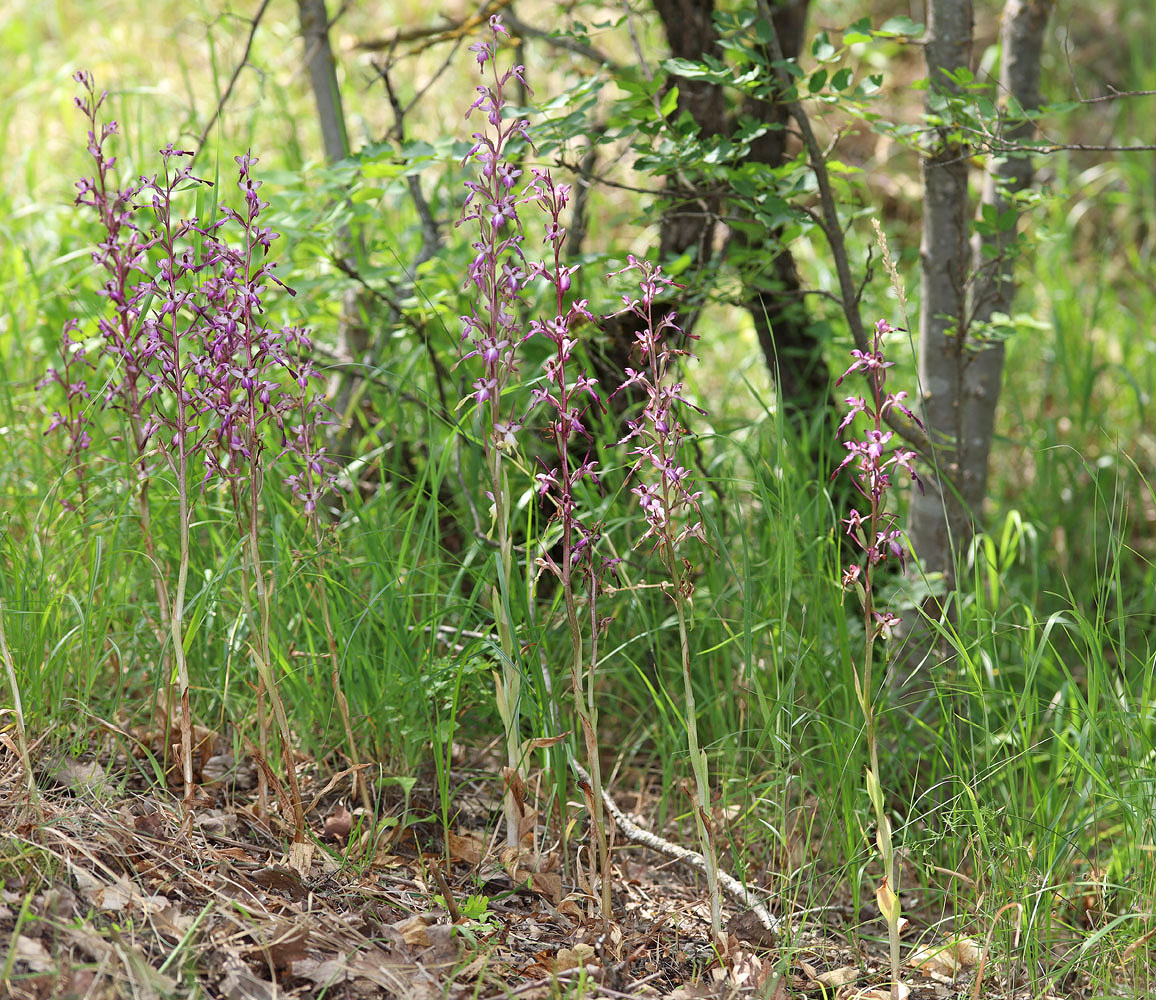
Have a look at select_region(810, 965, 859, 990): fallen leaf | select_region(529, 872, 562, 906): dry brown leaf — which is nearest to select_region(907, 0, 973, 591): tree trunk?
select_region(810, 965, 859, 990): fallen leaf

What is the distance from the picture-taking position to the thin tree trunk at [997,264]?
2.92m

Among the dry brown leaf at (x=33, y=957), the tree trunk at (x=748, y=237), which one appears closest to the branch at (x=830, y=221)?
the tree trunk at (x=748, y=237)

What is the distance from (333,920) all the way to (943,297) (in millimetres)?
2195

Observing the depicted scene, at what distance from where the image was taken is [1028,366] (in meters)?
4.61

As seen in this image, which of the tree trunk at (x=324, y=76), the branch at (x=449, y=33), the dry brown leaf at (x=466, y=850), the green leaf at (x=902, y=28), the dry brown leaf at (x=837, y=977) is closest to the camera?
the dry brown leaf at (x=837, y=977)

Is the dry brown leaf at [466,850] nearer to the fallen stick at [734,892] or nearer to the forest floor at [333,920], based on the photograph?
the forest floor at [333,920]

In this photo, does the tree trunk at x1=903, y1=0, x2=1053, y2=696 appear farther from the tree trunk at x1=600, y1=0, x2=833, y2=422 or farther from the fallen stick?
the fallen stick

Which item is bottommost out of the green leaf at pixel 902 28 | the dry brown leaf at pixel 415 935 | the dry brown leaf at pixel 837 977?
the dry brown leaf at pixel 837 977

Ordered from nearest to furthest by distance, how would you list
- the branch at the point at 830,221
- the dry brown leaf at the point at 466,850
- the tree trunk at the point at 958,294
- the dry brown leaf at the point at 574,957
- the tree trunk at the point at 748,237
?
the dry brown leaf at the point at 574,957
the dry brown leaf at the point at 466,850
the branch at the point at 830,221
the tree trunk at the point at 958,294
the tree trunk at the point at 748,237

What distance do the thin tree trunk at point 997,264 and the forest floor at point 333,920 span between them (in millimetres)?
1421

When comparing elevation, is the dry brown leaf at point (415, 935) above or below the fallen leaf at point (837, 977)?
above

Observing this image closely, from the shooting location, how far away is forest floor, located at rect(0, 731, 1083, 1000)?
156 cm

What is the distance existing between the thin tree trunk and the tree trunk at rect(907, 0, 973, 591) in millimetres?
68

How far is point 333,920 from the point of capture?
5.71 ft
